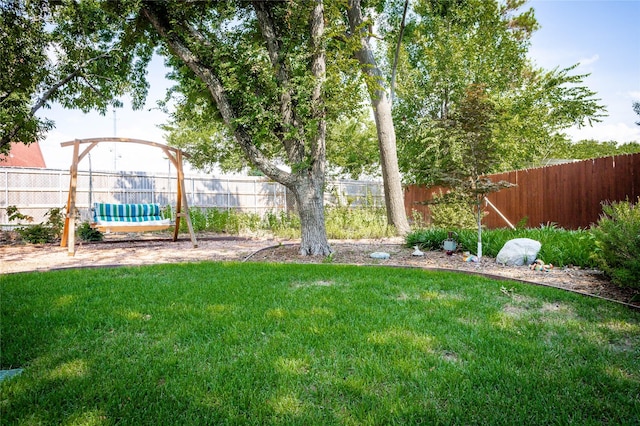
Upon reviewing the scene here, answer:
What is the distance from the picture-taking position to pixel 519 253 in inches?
192

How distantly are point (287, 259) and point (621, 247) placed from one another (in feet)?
12.5

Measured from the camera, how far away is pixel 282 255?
5824 mm

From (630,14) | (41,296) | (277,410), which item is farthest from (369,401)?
(630,14)

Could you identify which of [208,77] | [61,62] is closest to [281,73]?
[208,77]

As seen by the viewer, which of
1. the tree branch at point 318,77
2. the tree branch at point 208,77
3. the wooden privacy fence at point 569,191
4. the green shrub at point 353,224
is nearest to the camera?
the tree branch at point 208,77

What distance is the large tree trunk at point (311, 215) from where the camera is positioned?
5652mm

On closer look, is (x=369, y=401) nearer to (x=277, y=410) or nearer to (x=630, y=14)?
(x=277, y=410)

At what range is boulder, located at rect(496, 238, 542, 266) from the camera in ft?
15.8

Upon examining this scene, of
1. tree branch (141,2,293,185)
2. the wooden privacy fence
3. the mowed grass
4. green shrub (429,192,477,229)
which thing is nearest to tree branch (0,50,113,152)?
tree branch (141,2,293,185)

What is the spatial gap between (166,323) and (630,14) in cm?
730

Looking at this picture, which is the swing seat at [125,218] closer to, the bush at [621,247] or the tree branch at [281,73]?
the tree branch at [281,73]

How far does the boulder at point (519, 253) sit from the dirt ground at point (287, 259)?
16cm

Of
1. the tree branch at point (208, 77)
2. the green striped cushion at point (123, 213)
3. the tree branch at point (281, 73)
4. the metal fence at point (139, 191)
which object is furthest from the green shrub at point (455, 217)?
the green striped cushion at point (123, 213)

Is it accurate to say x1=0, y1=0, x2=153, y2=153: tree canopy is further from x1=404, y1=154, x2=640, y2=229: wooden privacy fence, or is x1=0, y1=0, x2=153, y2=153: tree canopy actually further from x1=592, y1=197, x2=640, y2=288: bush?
x1=592, y1=197, x2=640, y2=288: bush
